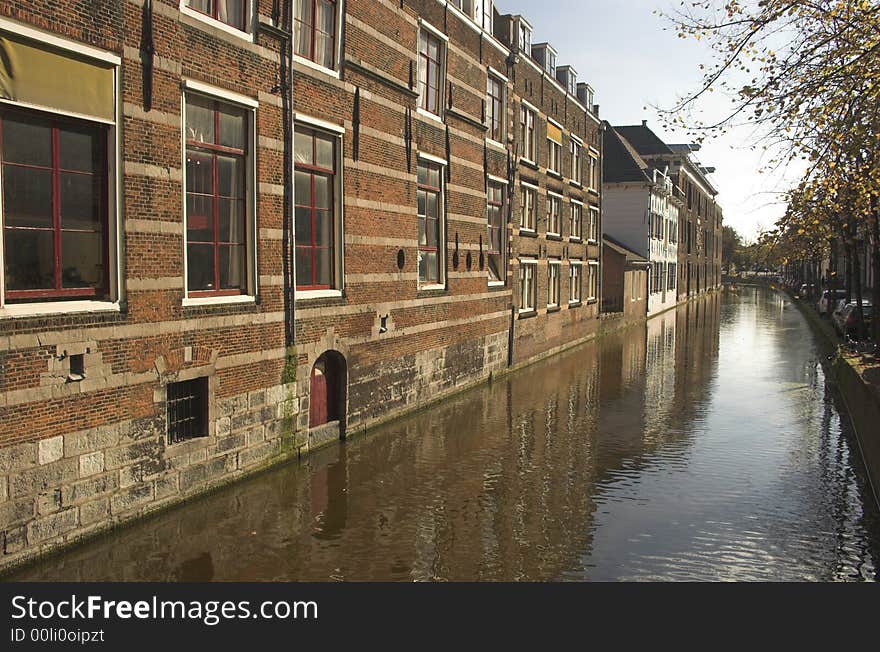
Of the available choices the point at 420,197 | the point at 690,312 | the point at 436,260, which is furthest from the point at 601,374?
the point at 690,312

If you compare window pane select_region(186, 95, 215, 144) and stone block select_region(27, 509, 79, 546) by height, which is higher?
window pane select_region(186, 95, 215, 144)

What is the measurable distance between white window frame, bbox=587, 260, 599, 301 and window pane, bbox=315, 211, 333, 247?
21.3m

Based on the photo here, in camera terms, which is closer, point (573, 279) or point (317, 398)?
point (317, 398)

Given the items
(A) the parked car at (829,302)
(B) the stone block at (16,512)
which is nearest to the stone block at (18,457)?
(B) the stone block at (16,512)

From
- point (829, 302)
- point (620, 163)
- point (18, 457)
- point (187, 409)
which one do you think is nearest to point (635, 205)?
point (620, 163)

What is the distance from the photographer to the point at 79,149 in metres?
8.70

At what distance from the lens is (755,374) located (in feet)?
76.6

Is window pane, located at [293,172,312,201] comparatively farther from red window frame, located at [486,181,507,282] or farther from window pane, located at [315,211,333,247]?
red window frame, located at [486,181,507,282]

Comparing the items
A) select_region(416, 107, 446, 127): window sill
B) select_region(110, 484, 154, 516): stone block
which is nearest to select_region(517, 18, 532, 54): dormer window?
select_region(416, 107, 446, 127): window sill

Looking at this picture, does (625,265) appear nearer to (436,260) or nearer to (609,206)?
(609,206)

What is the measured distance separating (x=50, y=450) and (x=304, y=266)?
5.69 m

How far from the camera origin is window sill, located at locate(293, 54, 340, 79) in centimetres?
1248

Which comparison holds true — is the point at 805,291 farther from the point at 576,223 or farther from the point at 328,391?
the point at 328,391

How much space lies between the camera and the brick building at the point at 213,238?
8102mm
